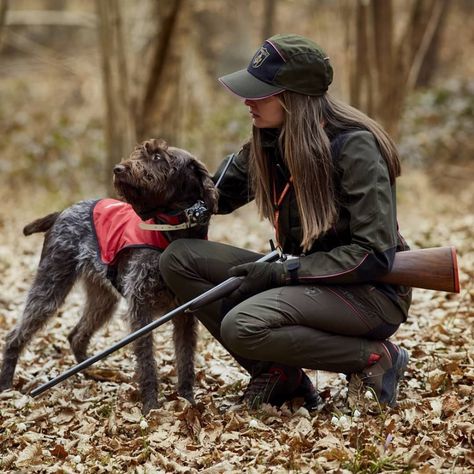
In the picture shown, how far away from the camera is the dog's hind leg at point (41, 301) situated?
501 cm

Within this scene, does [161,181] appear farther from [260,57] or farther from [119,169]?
[260,57]

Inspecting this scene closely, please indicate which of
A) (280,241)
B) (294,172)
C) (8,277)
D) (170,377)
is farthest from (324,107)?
(8,277)

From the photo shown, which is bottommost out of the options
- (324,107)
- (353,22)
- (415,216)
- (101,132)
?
(415,216)

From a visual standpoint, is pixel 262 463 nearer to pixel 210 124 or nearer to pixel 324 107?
pixel 324 107

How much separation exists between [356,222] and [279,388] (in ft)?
3.72

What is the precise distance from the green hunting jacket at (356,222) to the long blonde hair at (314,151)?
0.06 m

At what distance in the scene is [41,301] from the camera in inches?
199

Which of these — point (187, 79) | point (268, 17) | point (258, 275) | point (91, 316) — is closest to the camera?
point (258, 275)

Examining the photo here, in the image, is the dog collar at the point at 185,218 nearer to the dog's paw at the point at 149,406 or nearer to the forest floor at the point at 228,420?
the forest floor at the point at 228,420

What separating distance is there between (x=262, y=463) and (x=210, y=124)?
10.8 m

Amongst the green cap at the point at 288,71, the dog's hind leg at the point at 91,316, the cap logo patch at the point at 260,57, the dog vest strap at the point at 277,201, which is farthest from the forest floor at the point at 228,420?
the cap logo patch at the point at 260,57

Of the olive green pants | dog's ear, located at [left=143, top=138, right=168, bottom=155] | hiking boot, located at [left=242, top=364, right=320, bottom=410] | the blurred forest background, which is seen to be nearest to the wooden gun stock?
the olive green pants

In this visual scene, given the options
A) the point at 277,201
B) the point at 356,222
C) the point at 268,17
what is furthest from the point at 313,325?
the point at 268,17

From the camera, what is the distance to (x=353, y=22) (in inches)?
430
